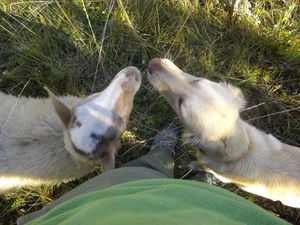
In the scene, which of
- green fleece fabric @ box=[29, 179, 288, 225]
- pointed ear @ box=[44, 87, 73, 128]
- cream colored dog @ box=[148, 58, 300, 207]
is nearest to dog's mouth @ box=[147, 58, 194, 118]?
cream colored dog @ box=[148, 58, 300, 207]

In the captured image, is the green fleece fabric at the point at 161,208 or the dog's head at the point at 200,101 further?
the dog's head at the point at 200,101

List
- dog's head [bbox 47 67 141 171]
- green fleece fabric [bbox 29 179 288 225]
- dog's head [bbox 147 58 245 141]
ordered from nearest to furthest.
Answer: green fleece fabric [bbox 29 179 288 225]
dog's head [bbox 147 58 245 141]
dog's head [bbox 47 67 141 171]

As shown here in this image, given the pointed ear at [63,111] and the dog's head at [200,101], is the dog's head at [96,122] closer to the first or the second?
the pointed ear at [63,111]

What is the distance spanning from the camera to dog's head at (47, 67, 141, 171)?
112 inches

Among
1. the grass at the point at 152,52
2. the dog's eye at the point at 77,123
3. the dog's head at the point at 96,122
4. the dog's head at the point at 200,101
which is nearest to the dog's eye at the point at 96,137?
the dog's head at the point at 96,122

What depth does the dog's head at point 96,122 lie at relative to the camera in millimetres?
2857

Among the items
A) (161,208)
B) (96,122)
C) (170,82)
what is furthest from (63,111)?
(161,208)

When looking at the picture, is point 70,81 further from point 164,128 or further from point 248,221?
point 248,221

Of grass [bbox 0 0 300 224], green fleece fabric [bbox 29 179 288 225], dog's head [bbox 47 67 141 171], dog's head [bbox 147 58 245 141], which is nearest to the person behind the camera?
green fleece fabric [bbox 29 179 288 225]

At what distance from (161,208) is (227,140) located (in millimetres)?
1430

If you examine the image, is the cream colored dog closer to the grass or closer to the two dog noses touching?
the two dog noses touching

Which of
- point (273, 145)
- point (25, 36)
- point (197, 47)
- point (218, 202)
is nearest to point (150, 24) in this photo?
point (197, 47)

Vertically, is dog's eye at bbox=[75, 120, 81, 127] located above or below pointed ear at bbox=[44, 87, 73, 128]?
below

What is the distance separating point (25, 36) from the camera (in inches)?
150
